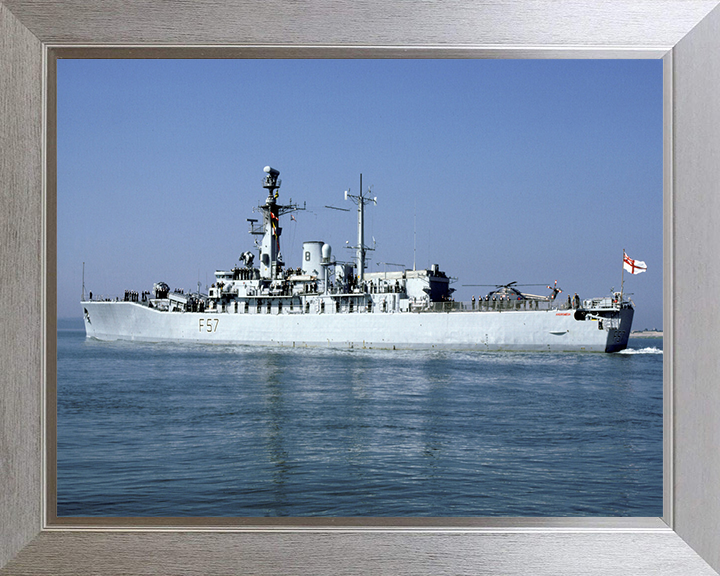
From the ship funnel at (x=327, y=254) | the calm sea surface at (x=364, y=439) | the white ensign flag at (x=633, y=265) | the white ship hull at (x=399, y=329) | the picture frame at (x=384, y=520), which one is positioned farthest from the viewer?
the ship funnel at (x=327, y=254)

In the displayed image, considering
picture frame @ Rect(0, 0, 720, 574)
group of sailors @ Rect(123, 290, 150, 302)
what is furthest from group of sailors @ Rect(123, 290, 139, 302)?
picture frame @ Rect(0, 0, 720, 574)

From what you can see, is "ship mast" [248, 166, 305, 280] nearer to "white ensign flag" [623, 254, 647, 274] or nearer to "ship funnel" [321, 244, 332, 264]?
"ship funnel" [321, 244, 332, 264]

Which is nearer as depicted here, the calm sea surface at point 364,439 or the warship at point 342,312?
the calm sea surface at point 364,439

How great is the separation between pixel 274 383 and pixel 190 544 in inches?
351

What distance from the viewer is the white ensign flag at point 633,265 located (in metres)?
10.3

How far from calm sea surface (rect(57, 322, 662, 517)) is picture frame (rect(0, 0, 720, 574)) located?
1.35m

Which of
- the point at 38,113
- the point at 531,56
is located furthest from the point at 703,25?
the point at 38,113

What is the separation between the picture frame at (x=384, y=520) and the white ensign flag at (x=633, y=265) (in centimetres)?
906

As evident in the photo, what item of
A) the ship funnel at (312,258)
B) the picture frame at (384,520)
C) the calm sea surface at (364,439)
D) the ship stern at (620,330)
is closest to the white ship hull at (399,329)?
the ship stern at (620,330)

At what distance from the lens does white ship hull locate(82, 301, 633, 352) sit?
14.8m

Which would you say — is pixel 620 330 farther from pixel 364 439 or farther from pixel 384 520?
pixel 384 520

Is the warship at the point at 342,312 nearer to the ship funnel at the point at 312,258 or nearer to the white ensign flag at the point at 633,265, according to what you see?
the ship funnel at the point at 312,258

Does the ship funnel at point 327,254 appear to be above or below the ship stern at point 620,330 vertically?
above

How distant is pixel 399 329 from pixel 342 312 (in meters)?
1.98
